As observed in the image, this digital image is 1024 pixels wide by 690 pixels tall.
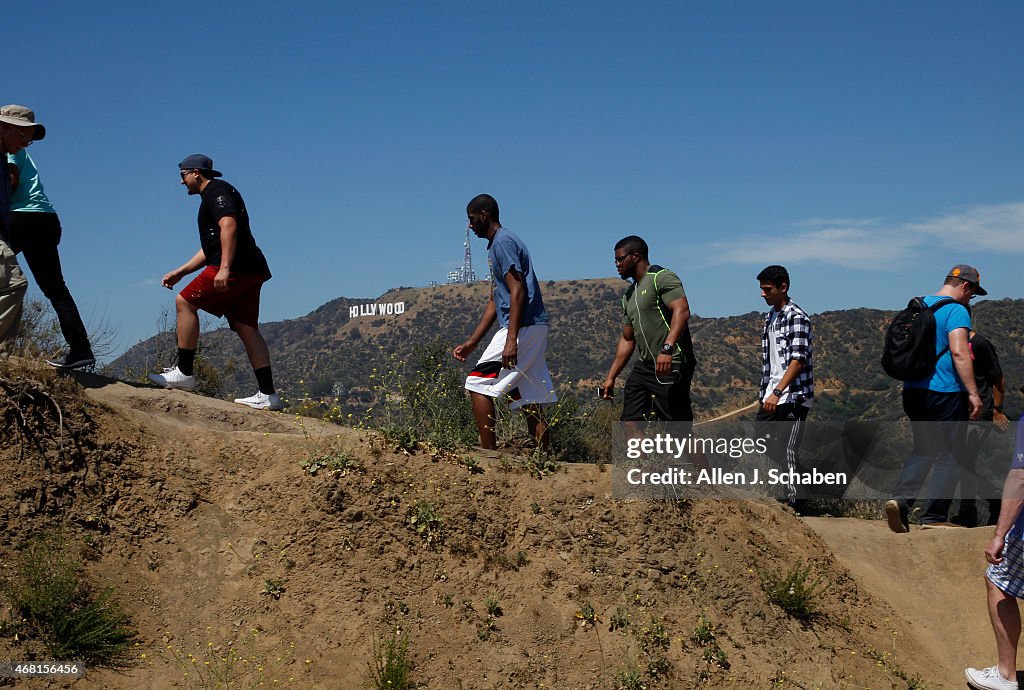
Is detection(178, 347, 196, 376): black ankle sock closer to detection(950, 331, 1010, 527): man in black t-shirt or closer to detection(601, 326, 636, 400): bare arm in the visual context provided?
detection(601, 326, 636, 400): bare arm

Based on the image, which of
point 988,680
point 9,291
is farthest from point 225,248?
point 988,680

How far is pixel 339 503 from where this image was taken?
5.01 metres

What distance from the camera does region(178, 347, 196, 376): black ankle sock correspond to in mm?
6200

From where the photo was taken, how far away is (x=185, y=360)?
626 cm

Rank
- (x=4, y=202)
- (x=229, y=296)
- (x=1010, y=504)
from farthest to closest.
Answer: (x=229, y=296), (x=4, y=202), (x=1010, y=504)

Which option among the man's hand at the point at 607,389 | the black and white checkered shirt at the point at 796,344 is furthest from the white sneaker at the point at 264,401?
the black and white checkered shirt at the point at 796,344

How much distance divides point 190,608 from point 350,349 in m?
38.8

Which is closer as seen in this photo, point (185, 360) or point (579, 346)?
point (185, 360)

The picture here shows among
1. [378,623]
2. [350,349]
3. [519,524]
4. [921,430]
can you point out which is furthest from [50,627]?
[350,349]

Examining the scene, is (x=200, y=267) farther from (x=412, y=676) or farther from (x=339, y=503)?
(x=412, y=676)

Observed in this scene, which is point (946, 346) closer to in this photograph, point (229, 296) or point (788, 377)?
point (788, 377)

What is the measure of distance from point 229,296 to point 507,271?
196 cm

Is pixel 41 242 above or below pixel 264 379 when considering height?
above

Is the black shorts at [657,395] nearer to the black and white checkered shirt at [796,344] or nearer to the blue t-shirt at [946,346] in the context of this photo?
the black and white checkered shirt at [796,344]
